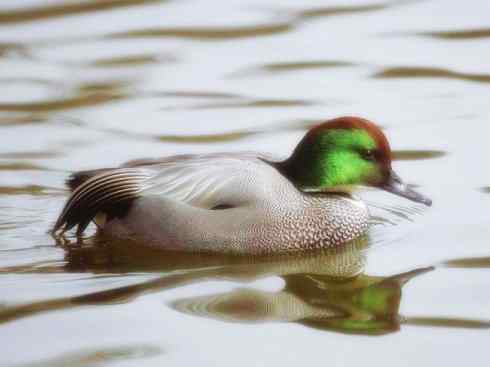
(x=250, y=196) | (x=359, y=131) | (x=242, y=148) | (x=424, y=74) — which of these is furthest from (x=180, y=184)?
(x=424, y=74)

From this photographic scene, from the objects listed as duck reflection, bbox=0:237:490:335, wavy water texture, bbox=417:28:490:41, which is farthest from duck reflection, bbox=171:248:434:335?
wavy water texture, bbox=417:28:490:41

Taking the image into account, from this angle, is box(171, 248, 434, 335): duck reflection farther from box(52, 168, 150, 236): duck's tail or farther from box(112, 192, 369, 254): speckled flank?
box(52, 168, 150, 236): duck's tail

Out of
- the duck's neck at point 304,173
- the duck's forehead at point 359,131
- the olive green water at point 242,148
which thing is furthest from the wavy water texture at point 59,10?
the duck's forehead at point 359,131

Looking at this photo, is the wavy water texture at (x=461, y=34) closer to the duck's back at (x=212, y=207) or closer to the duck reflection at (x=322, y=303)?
the duck's back at (x=212, y=207)

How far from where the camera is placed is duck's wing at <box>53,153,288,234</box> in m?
7.39

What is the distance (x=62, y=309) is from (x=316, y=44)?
17.4 feet

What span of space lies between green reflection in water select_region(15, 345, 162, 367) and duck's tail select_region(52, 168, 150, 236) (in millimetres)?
1781

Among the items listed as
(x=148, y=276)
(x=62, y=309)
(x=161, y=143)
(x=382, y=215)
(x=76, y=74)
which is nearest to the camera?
(x=62, y=309)

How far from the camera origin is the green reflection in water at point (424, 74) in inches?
406

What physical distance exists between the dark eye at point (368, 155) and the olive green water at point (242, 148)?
1.63 feet

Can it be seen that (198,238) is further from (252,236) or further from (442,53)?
(442,53)

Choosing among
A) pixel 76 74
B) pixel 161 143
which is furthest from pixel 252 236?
pixel 76 74

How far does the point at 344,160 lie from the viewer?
7.52m

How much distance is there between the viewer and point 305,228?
749 cm
